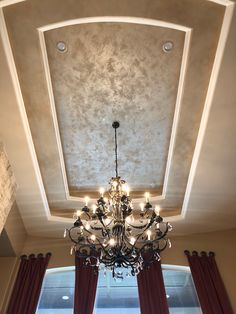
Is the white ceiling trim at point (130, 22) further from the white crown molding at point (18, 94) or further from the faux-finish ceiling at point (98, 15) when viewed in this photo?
the white crown molding at point (18, 94)

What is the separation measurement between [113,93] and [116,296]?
3.60 m

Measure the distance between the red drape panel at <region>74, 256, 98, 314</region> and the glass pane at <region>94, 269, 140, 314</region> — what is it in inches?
9.9

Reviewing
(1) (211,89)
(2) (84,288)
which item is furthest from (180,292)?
(1) (211,89)

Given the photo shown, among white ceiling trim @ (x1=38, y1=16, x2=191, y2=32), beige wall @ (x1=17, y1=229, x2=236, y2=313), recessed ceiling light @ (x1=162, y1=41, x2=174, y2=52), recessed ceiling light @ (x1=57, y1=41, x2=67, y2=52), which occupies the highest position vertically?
recessed ceiling light @ (x1=57, y1=41, x2=67, y2=52)

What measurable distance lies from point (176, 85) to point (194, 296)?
373 cm

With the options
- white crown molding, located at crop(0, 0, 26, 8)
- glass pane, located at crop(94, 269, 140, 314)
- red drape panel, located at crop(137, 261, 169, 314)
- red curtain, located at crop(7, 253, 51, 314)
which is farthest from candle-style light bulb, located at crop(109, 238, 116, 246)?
white crown molding, located at crop(0, 0, 26, 8)

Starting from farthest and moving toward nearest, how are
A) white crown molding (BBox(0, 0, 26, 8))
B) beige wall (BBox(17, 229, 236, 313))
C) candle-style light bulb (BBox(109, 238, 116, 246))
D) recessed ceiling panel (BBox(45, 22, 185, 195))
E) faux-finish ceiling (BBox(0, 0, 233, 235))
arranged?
beige wall (BBox(17, 229, 236, 313))
recessed ceiling panel (BBox(45, 22, 185, 195))
candle-style light bulb (BBox(109, 238, 116, 246))
faux-finish ceiling (BBox(0, 0, 233, 235))
white crown molding (BBox(0, 0, 26, 8))

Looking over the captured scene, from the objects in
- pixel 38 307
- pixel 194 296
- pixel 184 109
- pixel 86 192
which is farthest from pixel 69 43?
pixel 194 296

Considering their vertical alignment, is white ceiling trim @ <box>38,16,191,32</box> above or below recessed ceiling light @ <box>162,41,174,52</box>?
below

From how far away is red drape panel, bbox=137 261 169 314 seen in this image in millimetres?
4191

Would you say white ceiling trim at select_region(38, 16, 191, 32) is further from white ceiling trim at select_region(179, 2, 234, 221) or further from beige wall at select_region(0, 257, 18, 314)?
beige wall at select_region(0, 257, 18, 314)

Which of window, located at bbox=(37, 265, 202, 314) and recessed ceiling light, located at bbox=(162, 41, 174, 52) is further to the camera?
window, located at bbox=(37, 265, 202, 314)

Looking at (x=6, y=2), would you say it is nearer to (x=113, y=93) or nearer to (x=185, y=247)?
(x=113, y=93)

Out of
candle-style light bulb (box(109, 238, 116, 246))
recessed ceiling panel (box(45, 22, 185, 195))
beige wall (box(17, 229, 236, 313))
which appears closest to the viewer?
candle-style light bulb (box(109, 238, 116, 246))
